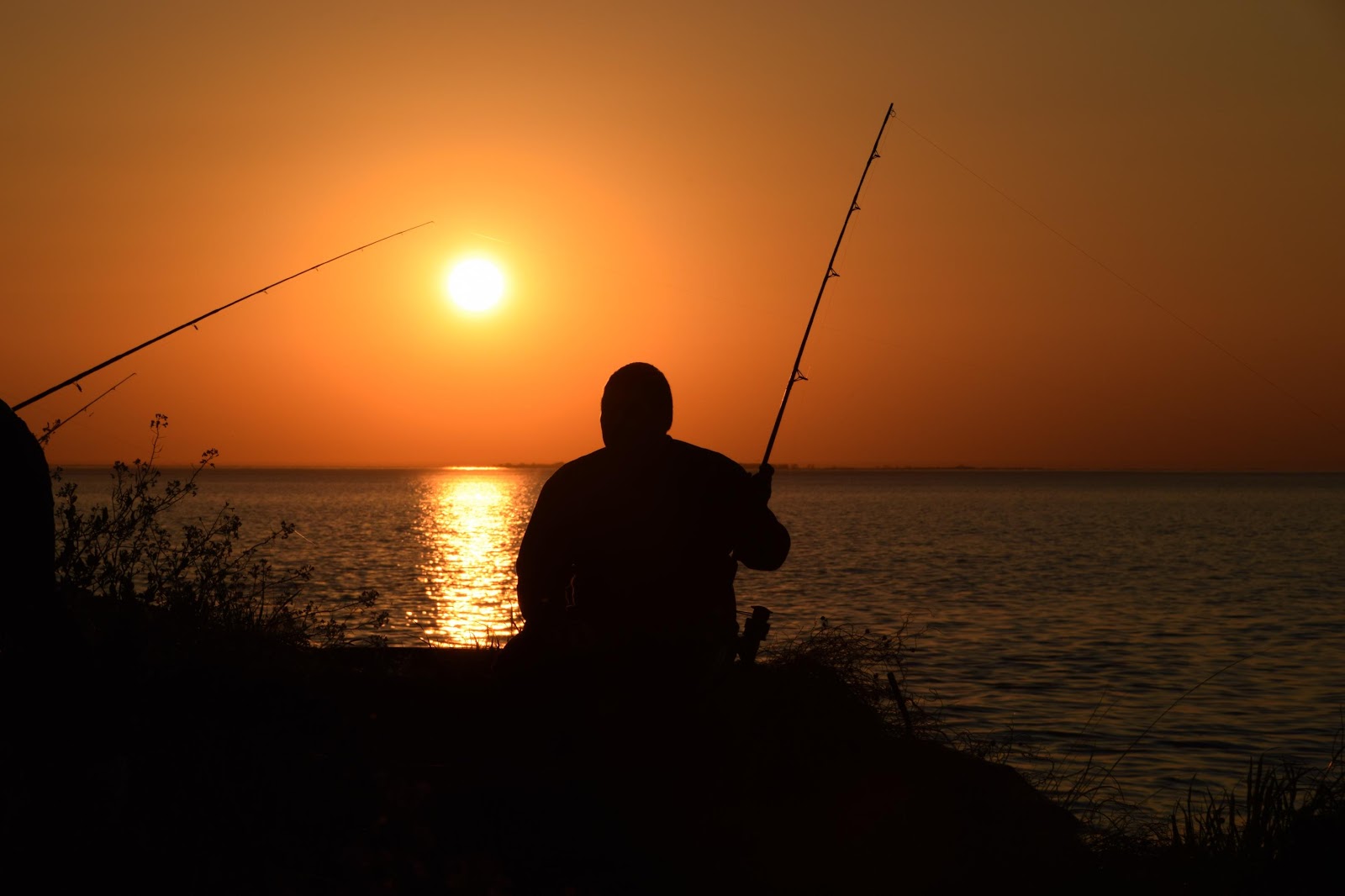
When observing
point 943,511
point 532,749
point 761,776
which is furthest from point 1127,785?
point 943,511

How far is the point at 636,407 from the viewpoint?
503 cm

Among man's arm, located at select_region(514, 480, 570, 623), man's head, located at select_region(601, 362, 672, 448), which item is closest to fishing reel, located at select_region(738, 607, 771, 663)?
man's arm, located at select_region(514, 480, 570, 623)

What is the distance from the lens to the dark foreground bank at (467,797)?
15.3 ft

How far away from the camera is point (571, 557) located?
5039mm

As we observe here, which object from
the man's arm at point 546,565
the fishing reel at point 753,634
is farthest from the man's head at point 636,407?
the fishing reel at point 753,634

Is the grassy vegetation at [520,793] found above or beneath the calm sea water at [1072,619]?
above

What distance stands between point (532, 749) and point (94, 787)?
251 cm

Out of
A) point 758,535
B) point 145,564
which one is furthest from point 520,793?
point 145,564

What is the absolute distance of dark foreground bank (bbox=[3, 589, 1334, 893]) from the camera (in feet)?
15.3

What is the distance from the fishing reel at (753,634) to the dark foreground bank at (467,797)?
14.7 inches

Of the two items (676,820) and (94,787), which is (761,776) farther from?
(94,787)

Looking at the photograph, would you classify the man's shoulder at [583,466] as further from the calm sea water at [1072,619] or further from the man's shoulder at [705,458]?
the calm sea water at [1072,619]

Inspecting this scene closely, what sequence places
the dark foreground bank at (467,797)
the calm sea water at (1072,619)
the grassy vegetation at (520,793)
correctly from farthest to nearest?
the calm sea water at (1072,619) < the grassy vegetation at (520,793) < the dark foreground bank at (467,797)

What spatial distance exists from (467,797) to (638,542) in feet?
6.04
